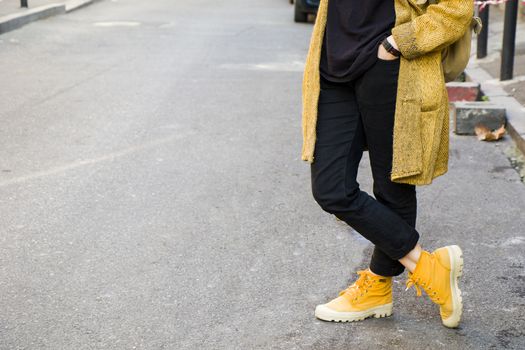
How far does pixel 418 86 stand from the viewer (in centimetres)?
334

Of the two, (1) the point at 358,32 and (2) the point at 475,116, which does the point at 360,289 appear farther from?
(2) the point at 475,116

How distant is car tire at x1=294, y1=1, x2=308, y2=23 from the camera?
648 inches

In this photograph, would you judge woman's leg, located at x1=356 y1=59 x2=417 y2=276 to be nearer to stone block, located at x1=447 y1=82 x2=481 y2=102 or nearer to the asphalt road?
the asphalt road

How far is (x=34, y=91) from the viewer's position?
9.36m

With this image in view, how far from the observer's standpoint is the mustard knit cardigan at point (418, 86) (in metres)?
3.26

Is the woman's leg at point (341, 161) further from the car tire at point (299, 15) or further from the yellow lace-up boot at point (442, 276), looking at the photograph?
the car tire at point (299, 15)

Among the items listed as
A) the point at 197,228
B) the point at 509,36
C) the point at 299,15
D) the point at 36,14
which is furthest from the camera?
the point at 299,15

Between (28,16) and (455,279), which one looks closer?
(455,279)

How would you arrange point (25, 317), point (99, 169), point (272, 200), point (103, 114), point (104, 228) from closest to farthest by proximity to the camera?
point (25, 317), point (104, 228), point (272, 200), point (99, 169), point (103, 114)

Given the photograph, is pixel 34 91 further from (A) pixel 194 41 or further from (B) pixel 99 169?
(A) pixel 194 41

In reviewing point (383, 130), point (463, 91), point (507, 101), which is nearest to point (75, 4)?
point (463, 91)

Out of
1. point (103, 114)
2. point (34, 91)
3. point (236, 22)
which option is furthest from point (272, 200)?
point (236, 22)

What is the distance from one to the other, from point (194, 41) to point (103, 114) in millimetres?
5250

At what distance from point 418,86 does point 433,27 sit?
0.70ft
